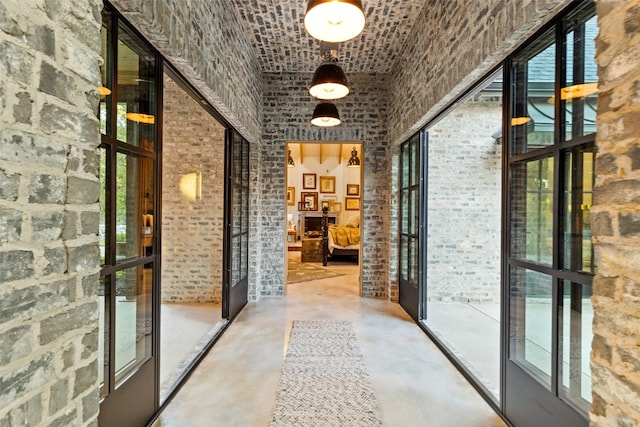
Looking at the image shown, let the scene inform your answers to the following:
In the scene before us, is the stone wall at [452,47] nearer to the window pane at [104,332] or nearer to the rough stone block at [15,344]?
the rough stone block at [15,344]

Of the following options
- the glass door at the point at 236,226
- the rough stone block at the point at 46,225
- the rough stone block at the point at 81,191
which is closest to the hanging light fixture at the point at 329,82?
the glass door at the point at 236,226

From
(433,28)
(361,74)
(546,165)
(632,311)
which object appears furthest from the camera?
Answer: (361,74)

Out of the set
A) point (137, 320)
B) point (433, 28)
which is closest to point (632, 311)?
point (137, 320)

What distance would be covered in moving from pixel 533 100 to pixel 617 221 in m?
1.29

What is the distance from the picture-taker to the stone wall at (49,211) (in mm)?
1027

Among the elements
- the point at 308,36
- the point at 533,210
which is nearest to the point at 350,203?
the point at 308,36

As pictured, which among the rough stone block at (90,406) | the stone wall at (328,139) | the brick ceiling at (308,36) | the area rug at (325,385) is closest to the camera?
the rough stone block at (90,406)

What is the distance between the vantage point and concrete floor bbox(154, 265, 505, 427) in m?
2.41

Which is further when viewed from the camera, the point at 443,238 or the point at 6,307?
the point at 443,238

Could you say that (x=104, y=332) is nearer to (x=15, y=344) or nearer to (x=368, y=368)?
(x=15, y=344)

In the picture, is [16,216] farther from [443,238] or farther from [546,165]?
[443,238]

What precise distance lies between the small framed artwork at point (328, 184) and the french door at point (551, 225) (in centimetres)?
1237

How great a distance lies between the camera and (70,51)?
1251 millimetres

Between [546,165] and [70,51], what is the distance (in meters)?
2.49
